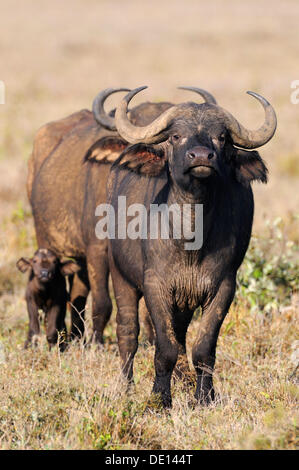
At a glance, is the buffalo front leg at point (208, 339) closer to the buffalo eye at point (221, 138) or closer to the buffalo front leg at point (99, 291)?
the buffalo eye at point (221, 138)

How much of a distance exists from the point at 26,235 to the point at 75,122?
228cm

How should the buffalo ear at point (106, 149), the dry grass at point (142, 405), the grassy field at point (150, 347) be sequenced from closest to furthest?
the dry grass at point (142, 405)
the grassy field at point (150, 347)
the buffalo ear at point (106, 149)

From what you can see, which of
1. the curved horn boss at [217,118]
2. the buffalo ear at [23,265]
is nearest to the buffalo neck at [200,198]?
the curved horn boss at [217,118]

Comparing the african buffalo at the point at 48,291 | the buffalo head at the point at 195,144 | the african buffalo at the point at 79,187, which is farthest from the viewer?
Result: the african buffalo at the point at 48,291

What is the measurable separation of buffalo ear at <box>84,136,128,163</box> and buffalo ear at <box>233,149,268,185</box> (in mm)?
1678

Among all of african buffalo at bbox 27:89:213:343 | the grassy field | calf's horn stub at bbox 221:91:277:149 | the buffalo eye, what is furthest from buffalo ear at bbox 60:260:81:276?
the buffalo eye

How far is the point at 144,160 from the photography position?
566cm

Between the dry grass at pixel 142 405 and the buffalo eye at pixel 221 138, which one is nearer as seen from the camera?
the dry grass at pixel 142 405

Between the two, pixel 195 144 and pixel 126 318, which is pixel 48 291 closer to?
pixel 126 318

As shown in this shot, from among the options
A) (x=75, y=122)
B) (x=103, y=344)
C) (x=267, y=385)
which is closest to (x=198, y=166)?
(x=267, y=385)

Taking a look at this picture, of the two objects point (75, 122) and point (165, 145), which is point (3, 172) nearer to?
point (75, 122)

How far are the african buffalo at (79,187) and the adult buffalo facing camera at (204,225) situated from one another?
1.37 m

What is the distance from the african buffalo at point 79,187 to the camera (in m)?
7.21

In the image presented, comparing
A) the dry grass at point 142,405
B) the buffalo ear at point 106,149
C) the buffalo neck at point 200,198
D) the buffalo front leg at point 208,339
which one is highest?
the buffalo ear at point 106,149
